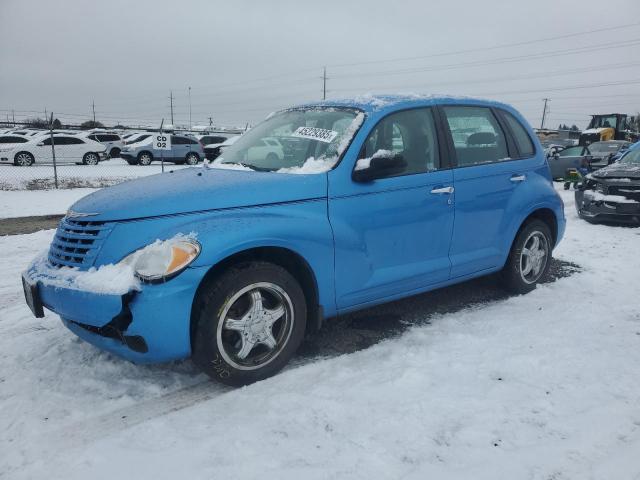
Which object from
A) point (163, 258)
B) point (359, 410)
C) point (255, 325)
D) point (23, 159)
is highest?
point (163, 258)

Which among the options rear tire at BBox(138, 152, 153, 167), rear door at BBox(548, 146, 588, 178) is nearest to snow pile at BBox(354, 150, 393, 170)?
rear door at BBox(548, 146, 588, 178)

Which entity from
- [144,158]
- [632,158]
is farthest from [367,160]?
[144,158]

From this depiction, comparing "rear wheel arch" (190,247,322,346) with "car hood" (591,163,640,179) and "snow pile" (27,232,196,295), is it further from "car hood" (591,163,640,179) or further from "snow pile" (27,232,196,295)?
"car hood" (591,163,640,179)

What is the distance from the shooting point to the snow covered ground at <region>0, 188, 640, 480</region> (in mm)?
2342

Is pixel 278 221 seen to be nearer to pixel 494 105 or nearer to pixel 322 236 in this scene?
pixel 322 236

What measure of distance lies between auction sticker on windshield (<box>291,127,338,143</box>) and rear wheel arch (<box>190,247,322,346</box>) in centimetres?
95

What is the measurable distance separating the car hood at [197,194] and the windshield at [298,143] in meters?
0.19

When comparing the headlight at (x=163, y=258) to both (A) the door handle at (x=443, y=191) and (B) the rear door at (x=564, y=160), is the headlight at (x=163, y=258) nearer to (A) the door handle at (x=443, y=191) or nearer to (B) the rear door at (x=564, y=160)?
(A) the door handle at (x=443, y=191)

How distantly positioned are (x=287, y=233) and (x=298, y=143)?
922 mm

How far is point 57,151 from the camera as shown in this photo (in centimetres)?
2333

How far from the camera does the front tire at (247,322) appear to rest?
113 inches

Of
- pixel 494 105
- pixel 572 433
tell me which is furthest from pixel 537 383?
pixel 494 105

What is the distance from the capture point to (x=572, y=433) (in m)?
2.56

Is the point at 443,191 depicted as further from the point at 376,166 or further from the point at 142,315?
the point at 142,315
